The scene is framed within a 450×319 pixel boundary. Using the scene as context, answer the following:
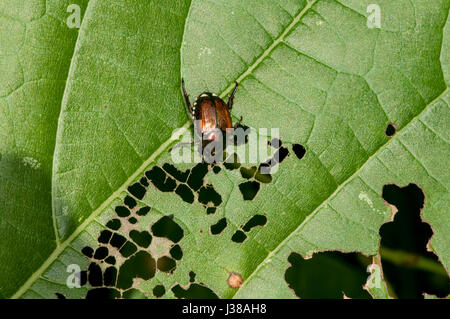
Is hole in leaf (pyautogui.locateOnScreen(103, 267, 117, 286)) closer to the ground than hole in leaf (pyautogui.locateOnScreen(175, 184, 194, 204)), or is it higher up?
closer to the ground

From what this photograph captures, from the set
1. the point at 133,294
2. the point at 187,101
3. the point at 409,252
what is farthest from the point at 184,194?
the point at 409,252

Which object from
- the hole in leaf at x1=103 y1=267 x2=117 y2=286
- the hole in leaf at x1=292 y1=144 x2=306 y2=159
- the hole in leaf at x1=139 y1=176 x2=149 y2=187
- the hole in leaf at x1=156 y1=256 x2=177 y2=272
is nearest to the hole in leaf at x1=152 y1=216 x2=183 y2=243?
the hole in leaf at x1=156 y1=256 x2=177 y2=272

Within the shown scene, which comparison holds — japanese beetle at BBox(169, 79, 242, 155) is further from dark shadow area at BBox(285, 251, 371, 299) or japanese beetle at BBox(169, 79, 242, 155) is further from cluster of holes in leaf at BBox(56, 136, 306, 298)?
dark shadow area at BBox(285, 251, 371, 299)

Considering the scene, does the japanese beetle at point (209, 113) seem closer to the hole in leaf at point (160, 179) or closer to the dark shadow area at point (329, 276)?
the hole in leaf at point (160, 179)

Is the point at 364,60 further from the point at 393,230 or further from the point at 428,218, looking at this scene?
the point at 393,230

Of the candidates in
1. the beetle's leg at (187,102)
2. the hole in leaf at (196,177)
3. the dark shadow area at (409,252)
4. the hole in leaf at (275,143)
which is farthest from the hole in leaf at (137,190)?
the dark shadow area at (409,252)
